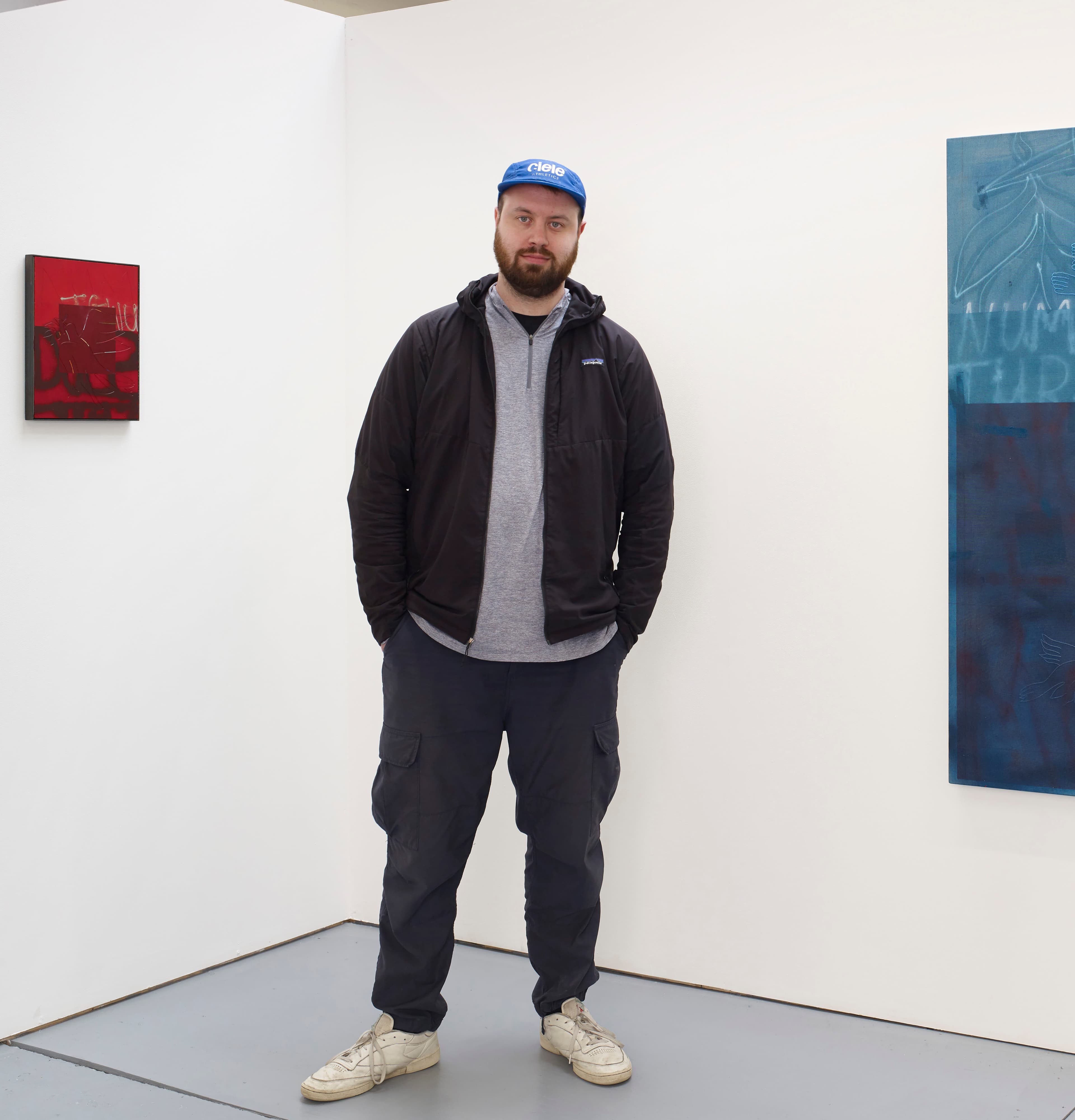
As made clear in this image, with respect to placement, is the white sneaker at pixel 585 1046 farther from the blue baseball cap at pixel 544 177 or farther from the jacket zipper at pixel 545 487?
the blue baseball cap at pixel 544 177

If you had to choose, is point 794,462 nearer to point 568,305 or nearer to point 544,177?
point 568,305

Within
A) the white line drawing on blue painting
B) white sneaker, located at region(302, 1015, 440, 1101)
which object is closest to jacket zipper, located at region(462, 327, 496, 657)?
white sneaker, located at region(302, 1015, 440, 1101)

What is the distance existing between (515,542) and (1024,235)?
1.18m

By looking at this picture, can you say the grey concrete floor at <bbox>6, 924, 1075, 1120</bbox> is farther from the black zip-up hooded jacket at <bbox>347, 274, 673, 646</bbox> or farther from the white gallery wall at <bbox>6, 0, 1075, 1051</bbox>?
the black zip-up hooded jacket at <bbox>347, 274, 673, 646</bbox>

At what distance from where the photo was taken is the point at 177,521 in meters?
2.71

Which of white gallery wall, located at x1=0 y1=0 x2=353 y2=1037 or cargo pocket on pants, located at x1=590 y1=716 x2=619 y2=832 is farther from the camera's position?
white gallery wall, located at x1=0 y1=0 x2=353 y2=1037

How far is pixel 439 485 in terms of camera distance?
7.54 feet

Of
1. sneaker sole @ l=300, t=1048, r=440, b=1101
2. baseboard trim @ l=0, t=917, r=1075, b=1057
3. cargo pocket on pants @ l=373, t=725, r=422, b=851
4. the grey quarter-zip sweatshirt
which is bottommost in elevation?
sneaker sole @ l=300, t=1048, r=440, b=1101

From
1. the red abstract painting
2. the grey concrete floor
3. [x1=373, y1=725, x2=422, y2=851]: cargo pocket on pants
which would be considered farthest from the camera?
the red abstract painting

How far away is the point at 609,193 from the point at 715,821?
58.3 inches

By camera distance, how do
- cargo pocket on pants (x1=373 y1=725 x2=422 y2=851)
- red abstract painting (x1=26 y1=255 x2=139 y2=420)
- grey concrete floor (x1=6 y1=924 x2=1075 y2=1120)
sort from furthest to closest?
red abstract painting (x1=26 y1=255 x2=139 y2=420) < cargo pocket on pants (x1=373 y1=725 x2=422 y2=851) < grey concrete floor (x1=6 y1=924 x2=1075 y2=1120)

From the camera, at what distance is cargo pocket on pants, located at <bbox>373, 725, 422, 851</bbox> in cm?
226

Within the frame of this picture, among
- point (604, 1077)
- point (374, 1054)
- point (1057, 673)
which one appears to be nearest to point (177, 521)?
point (374, 1054)

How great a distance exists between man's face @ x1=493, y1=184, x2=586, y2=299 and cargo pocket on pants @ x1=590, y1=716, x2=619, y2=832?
2.83 ft
